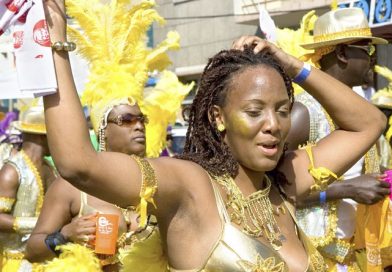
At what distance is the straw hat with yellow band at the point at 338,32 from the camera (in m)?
4.74

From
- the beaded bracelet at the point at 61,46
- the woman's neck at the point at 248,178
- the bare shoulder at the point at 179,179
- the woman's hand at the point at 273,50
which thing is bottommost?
the woman's neck at the point at 248,178

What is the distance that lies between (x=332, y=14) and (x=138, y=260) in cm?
239

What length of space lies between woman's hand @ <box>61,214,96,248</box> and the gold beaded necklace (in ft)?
4.41

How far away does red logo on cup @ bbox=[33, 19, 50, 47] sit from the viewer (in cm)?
238

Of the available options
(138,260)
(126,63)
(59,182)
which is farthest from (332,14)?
(138,260)

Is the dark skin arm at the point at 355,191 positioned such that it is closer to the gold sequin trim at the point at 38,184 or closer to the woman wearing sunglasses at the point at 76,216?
the woman wearing sunglasses at the point at 76,216

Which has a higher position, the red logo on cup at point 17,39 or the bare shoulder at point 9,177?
the red logo on cup at point 17,39

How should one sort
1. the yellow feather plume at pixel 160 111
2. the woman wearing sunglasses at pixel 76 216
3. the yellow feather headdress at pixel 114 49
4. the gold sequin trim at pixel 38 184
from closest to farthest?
the woman wearing sunglasses at pixel 76 216 → the yellow feather headdress at pixel 114 49 → the yellow feather plume at pixel 160 111 → the gold sequin trim at pixel 38 184

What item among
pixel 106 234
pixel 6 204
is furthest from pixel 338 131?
pixel 6 204

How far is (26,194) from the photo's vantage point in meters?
6.31

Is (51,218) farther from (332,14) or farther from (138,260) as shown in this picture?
(332,14)

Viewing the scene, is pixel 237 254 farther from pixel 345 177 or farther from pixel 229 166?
pixel 345 177

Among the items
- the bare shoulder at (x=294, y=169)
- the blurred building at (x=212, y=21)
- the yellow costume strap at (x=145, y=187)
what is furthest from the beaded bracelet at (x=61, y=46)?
the blurred building at (x=212, y=21)

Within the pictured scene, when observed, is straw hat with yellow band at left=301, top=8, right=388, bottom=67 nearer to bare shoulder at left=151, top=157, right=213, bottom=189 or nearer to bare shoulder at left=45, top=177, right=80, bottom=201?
bare shoulder at left=45, top=177, right=80, bottom=201
